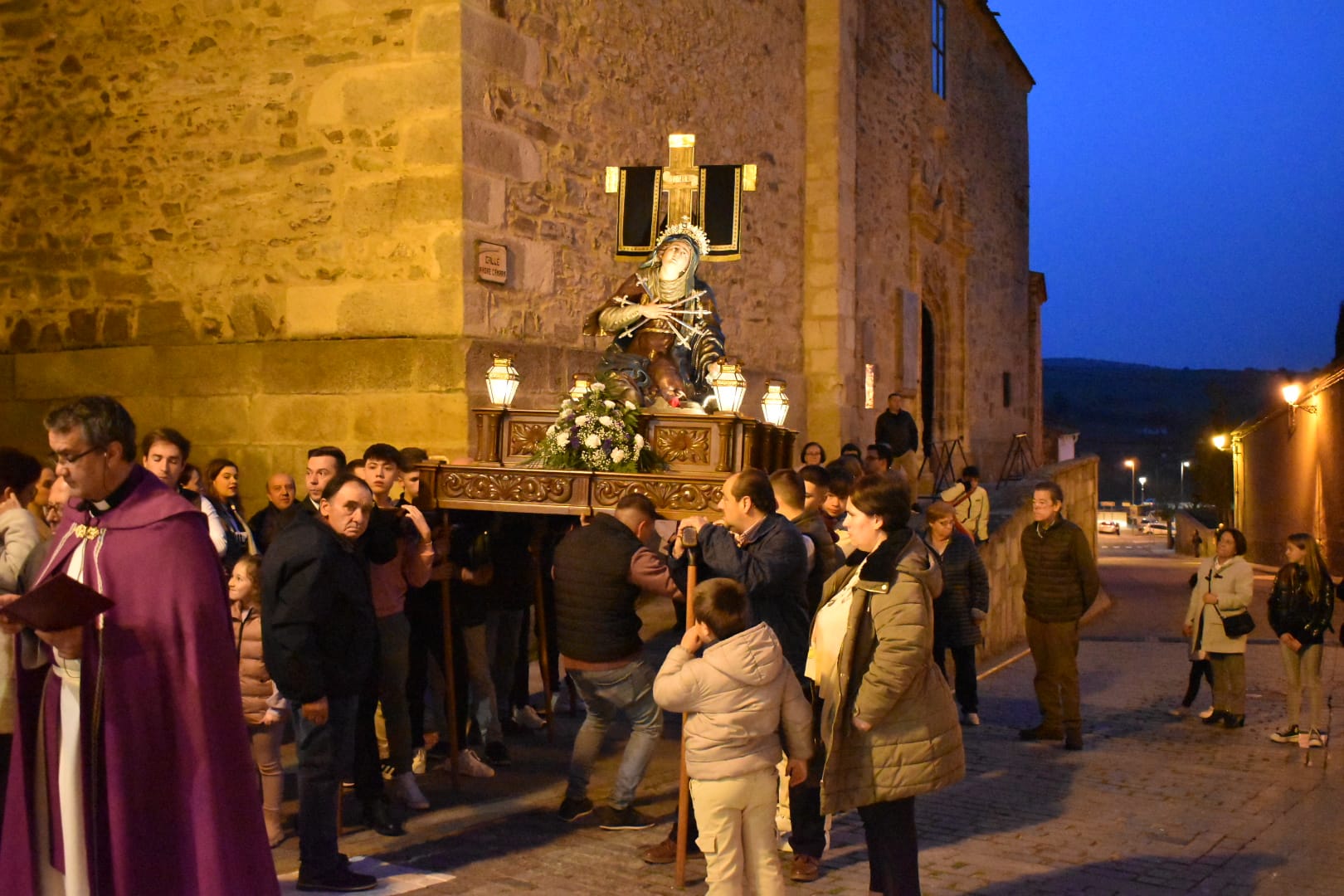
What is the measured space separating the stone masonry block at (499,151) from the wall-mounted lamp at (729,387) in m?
3.54

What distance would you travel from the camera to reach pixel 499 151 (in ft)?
33.3

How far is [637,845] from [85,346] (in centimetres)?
735

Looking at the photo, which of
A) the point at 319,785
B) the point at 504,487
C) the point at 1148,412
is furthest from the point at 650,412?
the point at 1148,412

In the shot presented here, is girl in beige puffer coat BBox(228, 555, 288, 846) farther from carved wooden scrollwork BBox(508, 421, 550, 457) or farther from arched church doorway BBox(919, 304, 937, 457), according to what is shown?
arched church doorway BBox(919, 304, 937, 457)

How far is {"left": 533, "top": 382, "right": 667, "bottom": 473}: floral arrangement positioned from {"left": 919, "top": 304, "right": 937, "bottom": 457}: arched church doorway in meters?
16.4

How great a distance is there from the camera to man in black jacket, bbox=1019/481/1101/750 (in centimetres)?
839

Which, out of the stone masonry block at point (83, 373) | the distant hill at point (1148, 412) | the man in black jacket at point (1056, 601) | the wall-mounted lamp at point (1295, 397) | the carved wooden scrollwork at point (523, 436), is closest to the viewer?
the carved wooden scrollwork at point (523, 436)

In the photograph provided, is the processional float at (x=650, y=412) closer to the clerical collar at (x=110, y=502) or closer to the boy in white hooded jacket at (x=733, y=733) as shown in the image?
the boy in white hooded jacket at (x=733, y=733)

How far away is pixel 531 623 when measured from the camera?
11.2 m

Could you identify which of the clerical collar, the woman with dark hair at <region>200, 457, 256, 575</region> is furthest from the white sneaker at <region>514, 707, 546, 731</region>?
the clerical collar

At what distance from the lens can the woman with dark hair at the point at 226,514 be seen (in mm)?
6463

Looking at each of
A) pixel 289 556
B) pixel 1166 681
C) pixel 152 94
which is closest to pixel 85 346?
pixel 152 94

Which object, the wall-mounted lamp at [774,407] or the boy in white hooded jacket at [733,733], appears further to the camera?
the wall-mounted lamp at [774,407]

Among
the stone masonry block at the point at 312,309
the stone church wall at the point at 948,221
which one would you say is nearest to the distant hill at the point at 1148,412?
the stone church wall at the point at 948,221
